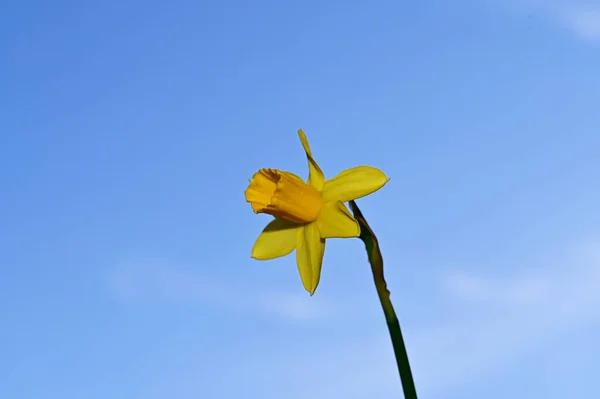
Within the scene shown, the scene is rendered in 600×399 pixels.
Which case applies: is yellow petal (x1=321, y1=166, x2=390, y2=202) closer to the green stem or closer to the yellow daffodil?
the yellow daffodil

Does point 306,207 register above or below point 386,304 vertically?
above

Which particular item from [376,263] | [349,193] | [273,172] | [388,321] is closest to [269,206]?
[273,172]

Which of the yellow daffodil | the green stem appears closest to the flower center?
the yellow daffodil

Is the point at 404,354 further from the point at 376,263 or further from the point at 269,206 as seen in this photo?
the point at 269,206

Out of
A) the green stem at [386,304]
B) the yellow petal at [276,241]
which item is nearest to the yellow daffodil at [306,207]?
the yellow petal at [276,241]

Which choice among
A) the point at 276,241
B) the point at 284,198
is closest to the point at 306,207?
the point at 284,198

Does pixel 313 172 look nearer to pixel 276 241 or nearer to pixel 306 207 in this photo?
pixel 306 207

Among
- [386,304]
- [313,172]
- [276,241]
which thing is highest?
[313,172]
